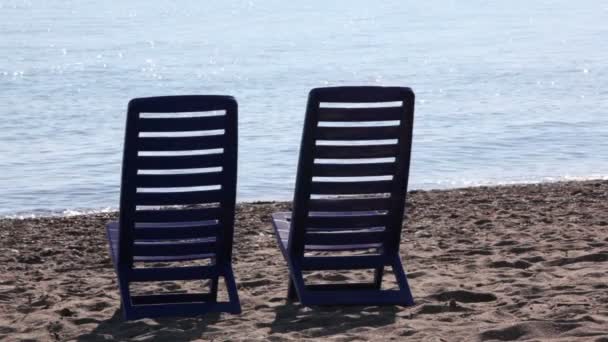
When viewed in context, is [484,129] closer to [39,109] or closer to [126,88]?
[39,109]

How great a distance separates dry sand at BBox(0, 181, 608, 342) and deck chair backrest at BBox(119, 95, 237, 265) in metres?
0.40

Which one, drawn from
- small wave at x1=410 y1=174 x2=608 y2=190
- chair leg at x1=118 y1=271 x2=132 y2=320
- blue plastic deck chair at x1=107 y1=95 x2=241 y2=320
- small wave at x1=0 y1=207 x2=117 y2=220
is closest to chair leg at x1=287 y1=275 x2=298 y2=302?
blue plastic deck chair at x1=107 y1=95 x2=241 y2=320

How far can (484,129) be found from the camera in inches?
710

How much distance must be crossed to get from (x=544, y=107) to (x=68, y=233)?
13311 mm

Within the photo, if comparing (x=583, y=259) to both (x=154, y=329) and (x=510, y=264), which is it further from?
(x=154, y=329)

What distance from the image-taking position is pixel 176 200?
5496 mm

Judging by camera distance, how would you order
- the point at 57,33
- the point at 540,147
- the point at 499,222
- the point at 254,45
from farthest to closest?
the point at 57,33 → the point at 254,45 → the point at 540,147 → the point at 499,222

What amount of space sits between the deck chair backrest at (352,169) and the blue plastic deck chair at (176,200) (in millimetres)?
346

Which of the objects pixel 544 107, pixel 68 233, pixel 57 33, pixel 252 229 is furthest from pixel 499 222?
pixel 57 33

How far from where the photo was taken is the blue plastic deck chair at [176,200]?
17.4 ft

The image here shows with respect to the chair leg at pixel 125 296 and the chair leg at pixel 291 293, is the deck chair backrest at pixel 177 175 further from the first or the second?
the chair leg at pixel 291 293

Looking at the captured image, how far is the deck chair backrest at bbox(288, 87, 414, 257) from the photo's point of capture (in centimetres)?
542

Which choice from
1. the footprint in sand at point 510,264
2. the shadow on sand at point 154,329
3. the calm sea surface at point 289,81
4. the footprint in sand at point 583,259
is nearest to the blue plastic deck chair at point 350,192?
the shadow on sand at point 154,329

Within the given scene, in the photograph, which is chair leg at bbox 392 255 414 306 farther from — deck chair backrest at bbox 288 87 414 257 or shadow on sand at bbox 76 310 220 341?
shadow on sand at bbox 76 310 220 341
